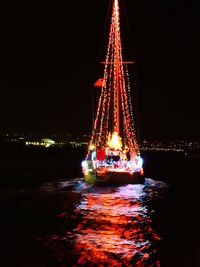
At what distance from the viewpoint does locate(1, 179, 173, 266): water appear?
554 inches

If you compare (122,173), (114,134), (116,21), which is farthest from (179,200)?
(116,21)

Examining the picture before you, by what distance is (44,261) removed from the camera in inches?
535

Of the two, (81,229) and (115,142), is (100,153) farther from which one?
(81,229)

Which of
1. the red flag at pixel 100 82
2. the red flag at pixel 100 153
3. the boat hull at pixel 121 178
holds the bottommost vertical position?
the boat hull at pixel 121 178

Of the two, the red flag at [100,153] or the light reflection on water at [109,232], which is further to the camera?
the red flag at [100,153]

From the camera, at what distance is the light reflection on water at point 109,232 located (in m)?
14.1

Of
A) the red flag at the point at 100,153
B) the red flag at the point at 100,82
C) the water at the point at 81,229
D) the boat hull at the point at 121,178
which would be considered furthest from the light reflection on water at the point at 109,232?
the red flag at the point at 100,82

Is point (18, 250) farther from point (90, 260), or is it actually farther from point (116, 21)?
point (116, 21)

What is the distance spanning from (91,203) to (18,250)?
12139 mm

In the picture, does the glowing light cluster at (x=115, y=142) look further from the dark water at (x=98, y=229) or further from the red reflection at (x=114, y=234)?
the red reflection at (x=114, y=234)

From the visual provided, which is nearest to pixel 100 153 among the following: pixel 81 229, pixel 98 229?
pixel 81 229

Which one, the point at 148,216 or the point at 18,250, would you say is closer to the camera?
the point at 18,250

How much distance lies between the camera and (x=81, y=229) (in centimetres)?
1866

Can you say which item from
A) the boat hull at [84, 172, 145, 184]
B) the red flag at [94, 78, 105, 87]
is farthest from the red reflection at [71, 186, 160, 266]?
the red flag at [94, 78, 105, 87]
